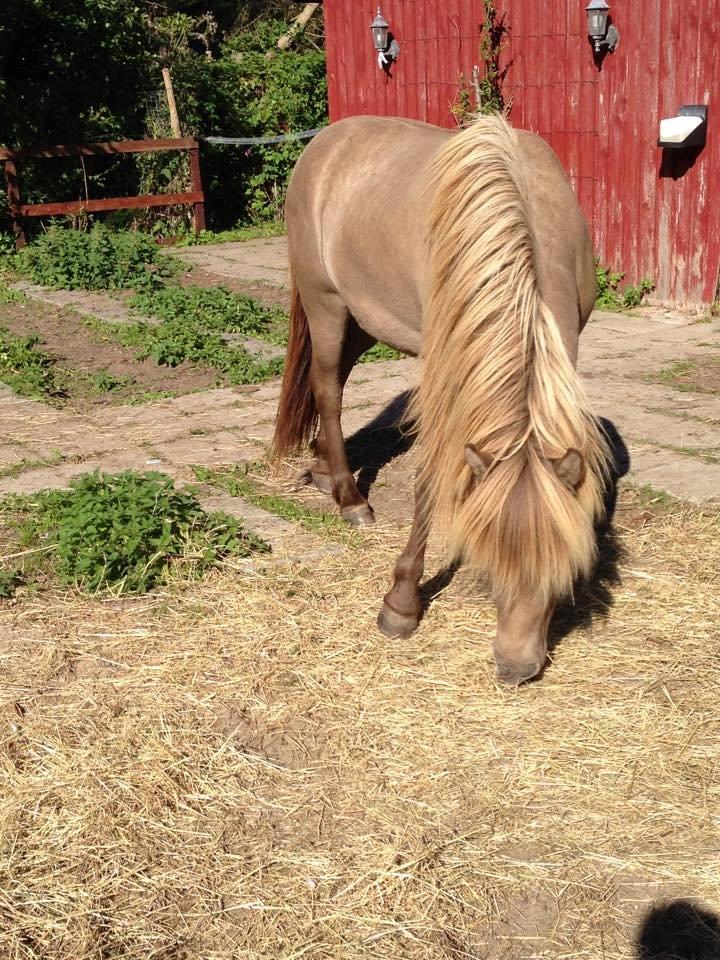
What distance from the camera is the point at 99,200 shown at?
12445 millimetres

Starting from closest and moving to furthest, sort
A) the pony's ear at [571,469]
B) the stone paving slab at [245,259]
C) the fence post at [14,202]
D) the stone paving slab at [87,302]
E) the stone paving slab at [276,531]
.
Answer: the pony's ear at [571,469] < the stone paving slab at [276,531] < the stone paving slab at [87,302] < the stone paving slab at [245,259] < the fence post at [14,202]

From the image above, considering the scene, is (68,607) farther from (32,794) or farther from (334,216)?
(334,216)

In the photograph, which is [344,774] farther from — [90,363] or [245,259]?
[245,259]

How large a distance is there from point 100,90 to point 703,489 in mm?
11514

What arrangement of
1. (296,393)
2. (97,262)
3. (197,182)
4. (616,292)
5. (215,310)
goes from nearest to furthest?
(296,393)
(215,310)
(616,292)
(97,262)
(197,182)

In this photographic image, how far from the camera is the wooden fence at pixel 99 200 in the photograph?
1183cm

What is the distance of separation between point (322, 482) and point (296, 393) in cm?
44

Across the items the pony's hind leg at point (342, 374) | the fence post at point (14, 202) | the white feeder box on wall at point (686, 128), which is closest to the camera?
the pony's hind leg at point (342, 374)

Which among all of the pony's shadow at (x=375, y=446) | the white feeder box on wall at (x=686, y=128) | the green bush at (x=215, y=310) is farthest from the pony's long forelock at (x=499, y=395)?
the white feeder box on wall at (x=686, y=128)

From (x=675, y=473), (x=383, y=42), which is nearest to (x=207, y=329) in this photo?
(x=675, y=473)

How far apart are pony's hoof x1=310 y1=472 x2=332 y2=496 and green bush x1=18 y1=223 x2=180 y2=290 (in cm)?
494

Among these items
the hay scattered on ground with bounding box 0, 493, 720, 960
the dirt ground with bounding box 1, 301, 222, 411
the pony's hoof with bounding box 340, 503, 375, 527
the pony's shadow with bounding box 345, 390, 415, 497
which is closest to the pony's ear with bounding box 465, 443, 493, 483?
the hay scattered on ground with bounding box 0, 493, 720, 960

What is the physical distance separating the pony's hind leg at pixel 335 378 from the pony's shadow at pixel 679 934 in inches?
95.8

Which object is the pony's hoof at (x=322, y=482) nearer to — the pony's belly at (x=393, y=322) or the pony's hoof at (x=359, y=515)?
the pony's hoof at (x=359, y=515)
